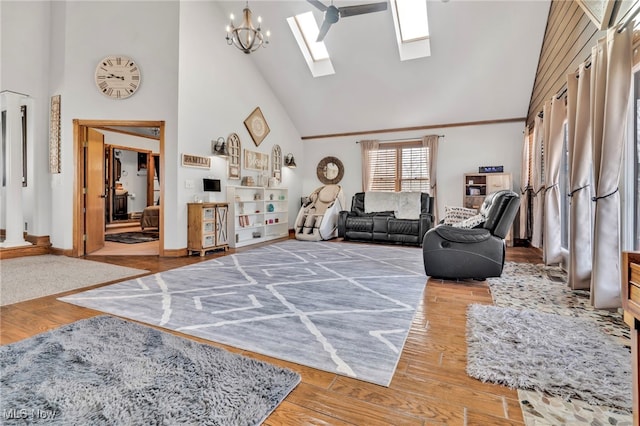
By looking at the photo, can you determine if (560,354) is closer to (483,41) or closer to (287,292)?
(287,292)

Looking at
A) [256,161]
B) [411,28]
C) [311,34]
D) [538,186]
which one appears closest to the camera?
[538,186]

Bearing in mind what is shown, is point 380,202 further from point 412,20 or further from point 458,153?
point 412,20

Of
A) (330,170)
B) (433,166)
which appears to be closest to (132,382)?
(433,166)

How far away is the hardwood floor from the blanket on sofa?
162 inches

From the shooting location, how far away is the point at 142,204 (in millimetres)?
10234

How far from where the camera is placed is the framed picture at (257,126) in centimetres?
630

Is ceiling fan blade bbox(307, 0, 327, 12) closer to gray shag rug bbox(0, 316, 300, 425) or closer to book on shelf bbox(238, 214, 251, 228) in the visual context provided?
book on shelf bbox(238, 214, 251, 228)

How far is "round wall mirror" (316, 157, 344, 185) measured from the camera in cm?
806

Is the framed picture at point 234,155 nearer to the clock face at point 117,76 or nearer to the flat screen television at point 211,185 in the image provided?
the flat screen television at point 211,185

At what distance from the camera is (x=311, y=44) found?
6164 millimetres

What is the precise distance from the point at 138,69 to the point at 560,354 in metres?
5.88

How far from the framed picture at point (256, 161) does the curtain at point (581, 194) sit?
515 centimetres

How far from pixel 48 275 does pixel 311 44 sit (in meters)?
5.73

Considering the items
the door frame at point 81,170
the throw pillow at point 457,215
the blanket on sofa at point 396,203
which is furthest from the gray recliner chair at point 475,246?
the door frame at point 81,170
